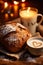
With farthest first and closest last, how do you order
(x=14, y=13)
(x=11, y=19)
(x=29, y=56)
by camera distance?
(x=14, y=13)
(x=11, y=19)
(x=29, y=56)

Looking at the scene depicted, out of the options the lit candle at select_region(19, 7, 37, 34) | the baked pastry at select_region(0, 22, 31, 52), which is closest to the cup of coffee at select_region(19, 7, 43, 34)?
the lit candle at select_region(19, 7, 37, 34)

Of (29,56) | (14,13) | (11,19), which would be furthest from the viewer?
(14,13)

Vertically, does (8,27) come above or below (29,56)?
above

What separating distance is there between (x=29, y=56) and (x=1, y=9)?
1.91 feet

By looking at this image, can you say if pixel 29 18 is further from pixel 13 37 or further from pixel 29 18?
pixel 13 37

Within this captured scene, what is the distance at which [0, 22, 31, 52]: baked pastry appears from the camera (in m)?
0.94

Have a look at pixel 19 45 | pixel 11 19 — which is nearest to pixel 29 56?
pixel 19 45

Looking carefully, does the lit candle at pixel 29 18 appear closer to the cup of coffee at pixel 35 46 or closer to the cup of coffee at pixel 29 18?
the cup of coffee at pixel 29 18

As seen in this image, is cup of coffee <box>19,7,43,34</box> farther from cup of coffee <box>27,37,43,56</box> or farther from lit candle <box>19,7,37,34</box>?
cup of coffee <box>27,37,43,56</box>

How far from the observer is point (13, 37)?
0.95m

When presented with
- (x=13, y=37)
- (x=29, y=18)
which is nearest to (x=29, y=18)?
(x=29, y=18)

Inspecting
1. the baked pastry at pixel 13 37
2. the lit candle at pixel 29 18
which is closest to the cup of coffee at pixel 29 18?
the lit candle at pixel 29 18

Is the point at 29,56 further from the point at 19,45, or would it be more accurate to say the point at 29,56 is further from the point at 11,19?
the point at 11,19

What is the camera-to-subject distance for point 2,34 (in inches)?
37.9
